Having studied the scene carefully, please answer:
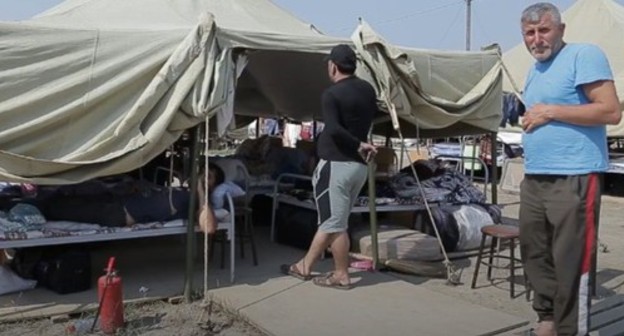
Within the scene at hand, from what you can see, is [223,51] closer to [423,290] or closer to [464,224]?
[423,290]

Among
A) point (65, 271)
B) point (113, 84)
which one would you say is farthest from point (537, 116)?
A: point (65, 271)

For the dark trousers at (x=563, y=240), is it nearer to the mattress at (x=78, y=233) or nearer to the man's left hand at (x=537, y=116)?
the man's left hand at (x=537, y=116)

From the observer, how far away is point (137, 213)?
5.39 m

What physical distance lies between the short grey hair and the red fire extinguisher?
9.65 ft

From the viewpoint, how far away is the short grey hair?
11.2 ft

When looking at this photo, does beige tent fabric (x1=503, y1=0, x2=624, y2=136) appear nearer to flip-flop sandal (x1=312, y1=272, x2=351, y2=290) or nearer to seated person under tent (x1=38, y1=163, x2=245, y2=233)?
flip-flop sandal (x1=312, y1=272, x2=351, y2=290)

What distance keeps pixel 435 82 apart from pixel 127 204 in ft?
10.9

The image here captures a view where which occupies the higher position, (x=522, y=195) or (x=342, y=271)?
(x=522, y=195)

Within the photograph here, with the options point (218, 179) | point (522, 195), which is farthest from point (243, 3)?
point (522, 195)

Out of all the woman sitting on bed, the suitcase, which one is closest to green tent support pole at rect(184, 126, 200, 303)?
the woman sitting on bed

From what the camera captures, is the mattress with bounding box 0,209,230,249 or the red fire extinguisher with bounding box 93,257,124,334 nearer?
the red fire extinguisher with bounding box 93,257,124,334

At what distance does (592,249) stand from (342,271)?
2347 millimetres

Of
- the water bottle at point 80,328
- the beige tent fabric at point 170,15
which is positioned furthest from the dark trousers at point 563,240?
Result: the beige tent fabric at point 170,15

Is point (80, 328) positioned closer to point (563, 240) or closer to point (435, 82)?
point (563, 240)
